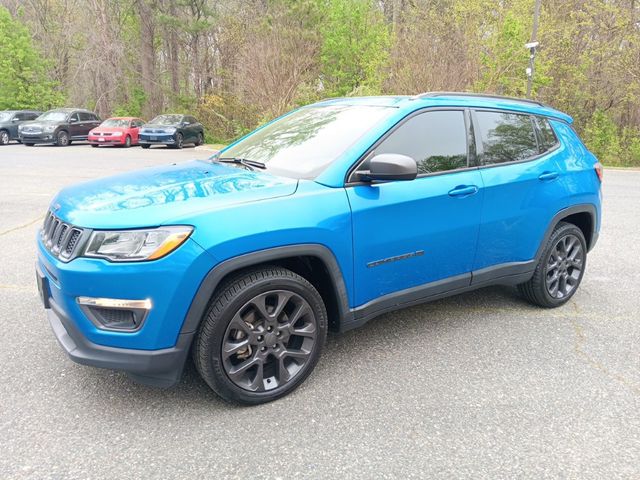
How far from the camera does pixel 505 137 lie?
375cm

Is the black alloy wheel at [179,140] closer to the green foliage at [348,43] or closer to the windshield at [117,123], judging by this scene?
the windshield at [117,123]

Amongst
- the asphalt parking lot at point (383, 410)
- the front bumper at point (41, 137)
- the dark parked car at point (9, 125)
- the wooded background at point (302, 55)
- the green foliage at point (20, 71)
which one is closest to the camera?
the asphalt parking lot at point (383, 410)

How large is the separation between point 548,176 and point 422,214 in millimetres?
1347

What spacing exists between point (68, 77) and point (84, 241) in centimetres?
3523

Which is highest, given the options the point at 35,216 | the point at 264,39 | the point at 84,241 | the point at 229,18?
the point at 229,18

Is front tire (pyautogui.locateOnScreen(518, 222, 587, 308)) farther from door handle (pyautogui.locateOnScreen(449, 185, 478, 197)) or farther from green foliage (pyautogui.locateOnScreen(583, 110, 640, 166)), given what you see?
green foliage (pyautogui.locateOnScreen(583, 110, 640, 166))

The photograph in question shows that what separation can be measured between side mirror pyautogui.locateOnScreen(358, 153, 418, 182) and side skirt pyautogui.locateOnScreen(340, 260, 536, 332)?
0.79 meters

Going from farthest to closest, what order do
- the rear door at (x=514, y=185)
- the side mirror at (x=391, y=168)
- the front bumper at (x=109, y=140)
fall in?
the front bumper at (x=109, y=140)
the rear door at (x=514, y=185)
the side mirror at (x=391, y=168)

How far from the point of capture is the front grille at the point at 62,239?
2482 millimetres

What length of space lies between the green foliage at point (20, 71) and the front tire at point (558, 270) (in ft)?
110

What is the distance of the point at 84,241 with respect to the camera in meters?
2.45

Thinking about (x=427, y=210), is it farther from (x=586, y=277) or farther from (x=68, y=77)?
(x=68, y=77)

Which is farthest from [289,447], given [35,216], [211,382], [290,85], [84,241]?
[290,85]

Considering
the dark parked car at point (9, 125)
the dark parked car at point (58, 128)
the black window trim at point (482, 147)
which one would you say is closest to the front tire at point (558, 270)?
the black window trim at point (482, 147)
